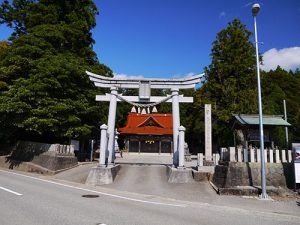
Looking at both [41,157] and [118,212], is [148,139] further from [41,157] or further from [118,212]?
[118,212]

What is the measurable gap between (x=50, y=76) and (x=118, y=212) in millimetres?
15600

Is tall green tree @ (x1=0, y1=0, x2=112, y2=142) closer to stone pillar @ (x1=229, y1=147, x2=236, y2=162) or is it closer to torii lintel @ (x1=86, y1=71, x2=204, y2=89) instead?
torii lintel @ (x1=86, y1=71, x2=204, y2=89)

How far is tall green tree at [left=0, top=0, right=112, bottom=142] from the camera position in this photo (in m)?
20.2

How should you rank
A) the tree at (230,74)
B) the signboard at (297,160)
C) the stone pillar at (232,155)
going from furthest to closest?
the tree at (230,74), the stone pillar at (232,155), the signboard at (297,160)

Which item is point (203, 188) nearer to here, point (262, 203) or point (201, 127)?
point (262, 203)

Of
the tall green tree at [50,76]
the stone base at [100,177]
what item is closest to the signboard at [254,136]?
the stone base at [100,177]

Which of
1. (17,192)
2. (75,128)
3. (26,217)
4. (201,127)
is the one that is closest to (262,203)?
(26,217)

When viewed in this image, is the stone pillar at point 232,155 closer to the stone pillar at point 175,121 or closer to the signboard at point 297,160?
the signboard at point 297,160

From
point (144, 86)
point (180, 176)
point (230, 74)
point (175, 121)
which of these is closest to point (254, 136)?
point (180, 176)

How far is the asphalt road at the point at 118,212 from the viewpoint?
23.1 ft

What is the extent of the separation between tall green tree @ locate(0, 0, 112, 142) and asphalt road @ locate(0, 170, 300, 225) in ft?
34.2

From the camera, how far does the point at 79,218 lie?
23.5 ft

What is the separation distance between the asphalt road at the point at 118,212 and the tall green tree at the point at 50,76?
34.2 ft

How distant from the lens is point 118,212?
318 inches
